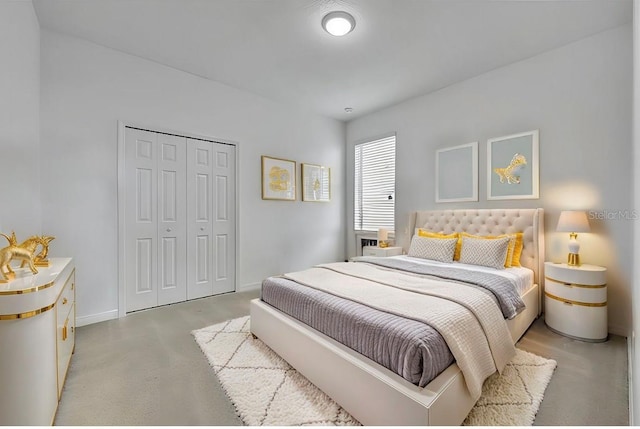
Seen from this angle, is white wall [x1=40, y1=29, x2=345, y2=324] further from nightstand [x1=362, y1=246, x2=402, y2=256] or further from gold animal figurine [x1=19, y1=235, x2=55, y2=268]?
nightstand [x1=362, y1=246, x2=402, y2=256]

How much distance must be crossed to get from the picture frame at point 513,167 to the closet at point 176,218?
10.7 ft

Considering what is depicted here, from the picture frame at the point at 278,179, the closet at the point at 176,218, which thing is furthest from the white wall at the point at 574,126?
the closet at the point at 176,218

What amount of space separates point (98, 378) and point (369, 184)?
4.07 metres

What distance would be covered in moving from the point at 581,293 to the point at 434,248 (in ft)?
4.15

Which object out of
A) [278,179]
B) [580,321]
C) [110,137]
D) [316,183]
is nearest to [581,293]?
[580,321]

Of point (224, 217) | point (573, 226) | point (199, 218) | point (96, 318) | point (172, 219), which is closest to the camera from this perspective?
point (573, 226)

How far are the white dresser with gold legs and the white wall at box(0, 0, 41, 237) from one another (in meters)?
0.95

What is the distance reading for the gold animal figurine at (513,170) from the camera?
3.11 meters

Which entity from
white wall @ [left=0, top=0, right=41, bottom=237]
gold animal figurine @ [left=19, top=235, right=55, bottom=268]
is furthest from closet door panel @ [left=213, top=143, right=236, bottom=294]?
gold animal figurine @ [left=19, top=235, right=55, bottom=268]

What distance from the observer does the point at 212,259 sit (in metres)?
3.70

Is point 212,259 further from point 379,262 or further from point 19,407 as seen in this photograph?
point 19,407

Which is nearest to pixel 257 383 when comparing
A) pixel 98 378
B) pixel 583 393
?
pixel 98 378

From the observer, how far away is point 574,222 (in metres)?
2.54

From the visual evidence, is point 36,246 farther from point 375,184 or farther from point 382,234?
point 375,184
